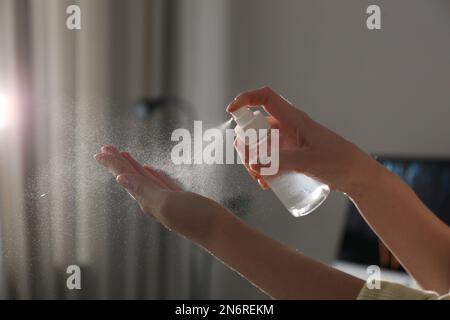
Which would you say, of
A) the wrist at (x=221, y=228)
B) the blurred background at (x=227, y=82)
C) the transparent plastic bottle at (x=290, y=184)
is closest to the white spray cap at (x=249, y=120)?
the transparent plastic bottle at (x=290, y=184)

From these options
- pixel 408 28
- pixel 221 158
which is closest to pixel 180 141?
pixel 221 158

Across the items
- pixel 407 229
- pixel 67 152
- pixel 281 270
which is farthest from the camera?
pixel 67 152

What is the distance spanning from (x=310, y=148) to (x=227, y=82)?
0.68 m

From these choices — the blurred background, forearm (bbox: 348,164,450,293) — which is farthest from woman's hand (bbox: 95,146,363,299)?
the blurred background

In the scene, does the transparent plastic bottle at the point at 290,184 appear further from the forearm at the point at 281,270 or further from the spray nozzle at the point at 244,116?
the forearm at the point at 281,270

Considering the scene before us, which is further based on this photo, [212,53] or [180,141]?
[212,53]

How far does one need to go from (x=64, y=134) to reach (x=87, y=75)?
199 mm

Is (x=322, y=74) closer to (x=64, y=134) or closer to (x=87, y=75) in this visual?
(x=87, y=75)

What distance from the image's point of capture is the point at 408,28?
1078mm

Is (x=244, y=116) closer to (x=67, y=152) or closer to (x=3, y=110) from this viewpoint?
(x=67, y=152)

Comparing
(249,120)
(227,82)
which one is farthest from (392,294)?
(227,82)

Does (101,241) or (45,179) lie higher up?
(45,179)

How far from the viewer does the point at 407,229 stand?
49 cm

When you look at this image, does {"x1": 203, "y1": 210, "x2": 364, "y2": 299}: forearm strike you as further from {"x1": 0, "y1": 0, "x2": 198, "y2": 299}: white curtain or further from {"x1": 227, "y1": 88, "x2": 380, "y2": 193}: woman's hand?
{"x1": 0, "y1": 0, "x2": 198, "y2": 299}: white curtain
